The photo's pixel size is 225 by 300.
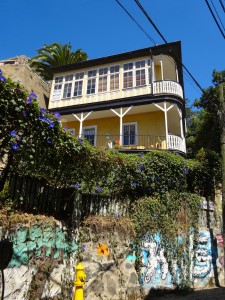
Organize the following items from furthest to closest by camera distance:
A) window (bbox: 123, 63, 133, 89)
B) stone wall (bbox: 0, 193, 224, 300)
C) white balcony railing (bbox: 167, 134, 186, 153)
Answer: window (bbox: 123, 63, 133, 89) < white balcony railing (bbox: 167, 134, 186, 153) < stone wall (bbox: 0, 193, 224, 300)

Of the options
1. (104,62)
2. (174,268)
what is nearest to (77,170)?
(174,268)

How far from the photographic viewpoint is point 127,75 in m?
18.2

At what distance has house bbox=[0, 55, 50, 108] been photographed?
19.0 meters

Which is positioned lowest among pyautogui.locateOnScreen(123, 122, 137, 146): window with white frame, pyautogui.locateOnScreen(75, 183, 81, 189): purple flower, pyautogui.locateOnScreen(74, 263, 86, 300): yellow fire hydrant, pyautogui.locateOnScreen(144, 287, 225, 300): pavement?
pyautogui.locateOnScreen(144, 287, 225, 300): pavement

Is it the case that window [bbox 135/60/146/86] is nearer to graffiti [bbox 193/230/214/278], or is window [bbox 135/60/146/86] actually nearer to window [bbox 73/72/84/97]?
window [bbox 73/72/84/97]

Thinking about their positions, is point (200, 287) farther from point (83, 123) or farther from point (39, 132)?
point (83, 123)

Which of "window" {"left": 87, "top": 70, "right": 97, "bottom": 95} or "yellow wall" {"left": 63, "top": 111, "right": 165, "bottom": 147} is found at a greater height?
"window" {"left": 87, "top": 70, "right": 97, "bottom": 95}

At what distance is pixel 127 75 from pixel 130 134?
4.00 meters

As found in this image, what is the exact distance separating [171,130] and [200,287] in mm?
11431

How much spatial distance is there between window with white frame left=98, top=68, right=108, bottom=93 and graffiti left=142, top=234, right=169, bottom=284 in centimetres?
1231

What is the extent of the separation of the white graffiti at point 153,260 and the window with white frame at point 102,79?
1235cm

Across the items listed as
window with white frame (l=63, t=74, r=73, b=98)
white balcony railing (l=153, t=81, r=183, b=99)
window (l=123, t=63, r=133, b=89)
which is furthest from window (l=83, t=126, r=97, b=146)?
white balcony railing (l=153, t=81, r=183, b=99)

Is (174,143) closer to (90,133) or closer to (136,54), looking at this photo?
(90,133)

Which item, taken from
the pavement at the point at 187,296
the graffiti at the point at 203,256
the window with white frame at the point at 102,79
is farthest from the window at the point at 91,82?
the pavement at the point at 187,296
